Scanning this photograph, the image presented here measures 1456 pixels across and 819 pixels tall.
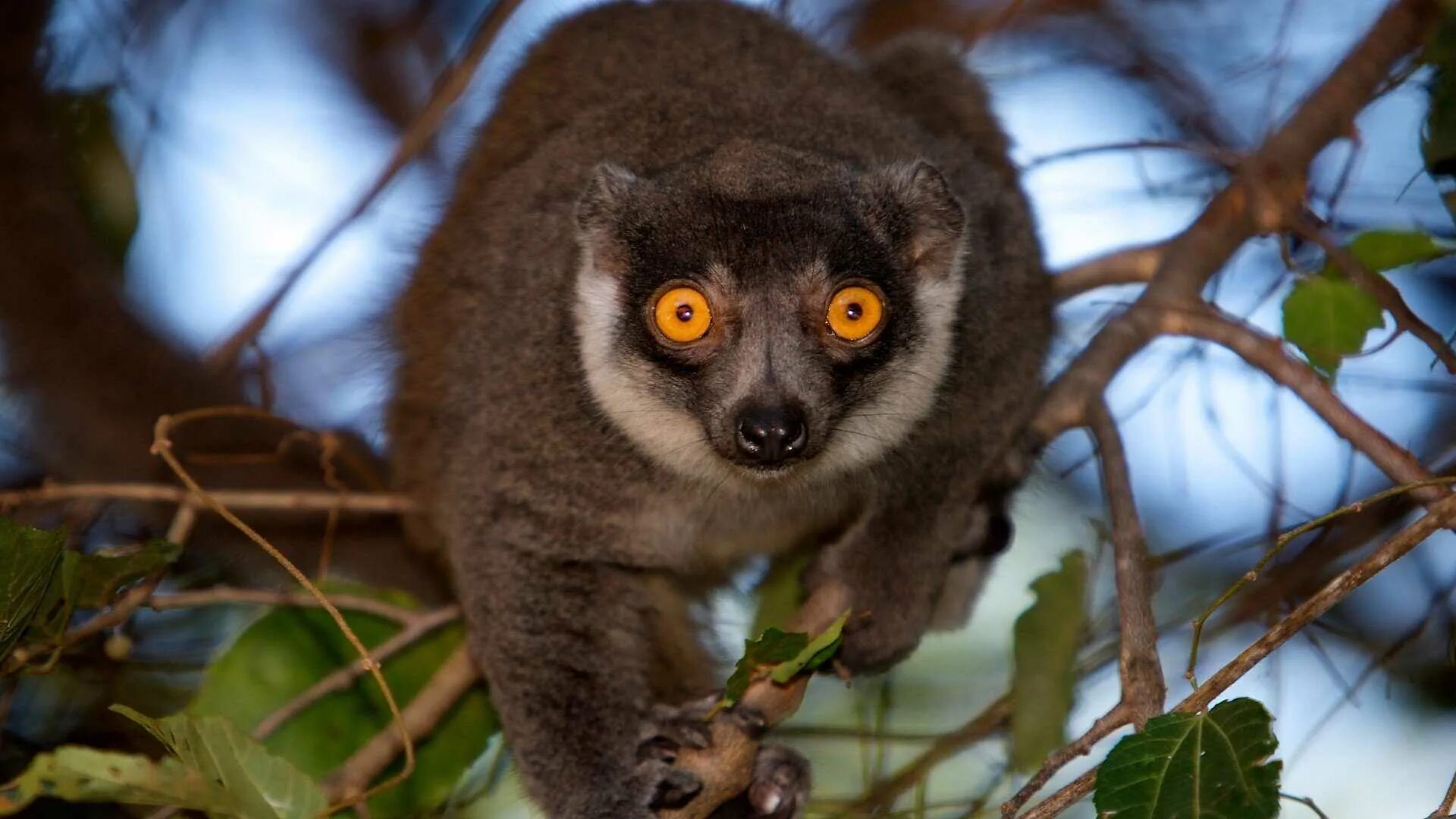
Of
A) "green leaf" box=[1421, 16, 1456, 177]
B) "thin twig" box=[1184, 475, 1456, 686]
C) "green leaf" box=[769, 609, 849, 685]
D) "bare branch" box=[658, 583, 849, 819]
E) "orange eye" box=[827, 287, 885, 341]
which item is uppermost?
"green leaf" box=[1421, 16, 1456, 177]

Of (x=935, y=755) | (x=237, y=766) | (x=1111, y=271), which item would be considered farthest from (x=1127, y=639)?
(x=1111, y=271)

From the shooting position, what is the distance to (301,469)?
5.21 m

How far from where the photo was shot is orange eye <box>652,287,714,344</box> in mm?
4008

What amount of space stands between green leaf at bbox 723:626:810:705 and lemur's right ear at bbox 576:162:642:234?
1.30 m

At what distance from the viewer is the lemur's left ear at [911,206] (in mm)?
4172

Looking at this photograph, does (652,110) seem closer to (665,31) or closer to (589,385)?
(665,31)

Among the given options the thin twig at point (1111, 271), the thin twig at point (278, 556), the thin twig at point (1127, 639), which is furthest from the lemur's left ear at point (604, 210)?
the thin twig at point (1111, 271)

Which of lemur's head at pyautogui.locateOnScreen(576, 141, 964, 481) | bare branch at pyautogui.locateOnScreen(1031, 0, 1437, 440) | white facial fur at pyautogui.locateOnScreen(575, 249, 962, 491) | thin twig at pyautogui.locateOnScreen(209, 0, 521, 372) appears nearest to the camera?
lemur's head at pyautogui.locateOnScreen(576, 141, 964, 481)

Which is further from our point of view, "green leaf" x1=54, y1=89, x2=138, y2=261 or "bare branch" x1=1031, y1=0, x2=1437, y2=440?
"green leaf" x1=54, y1=89, x2=138, y2=261

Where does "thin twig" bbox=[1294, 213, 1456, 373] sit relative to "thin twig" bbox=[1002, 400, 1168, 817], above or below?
above

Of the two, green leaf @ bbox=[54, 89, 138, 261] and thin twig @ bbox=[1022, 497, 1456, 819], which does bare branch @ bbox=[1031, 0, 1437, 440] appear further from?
green leaf @ bbox=[54, 89, 138, 261]

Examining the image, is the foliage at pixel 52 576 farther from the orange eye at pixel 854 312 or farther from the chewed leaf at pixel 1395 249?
the chewed leaf at pixel 1395 249

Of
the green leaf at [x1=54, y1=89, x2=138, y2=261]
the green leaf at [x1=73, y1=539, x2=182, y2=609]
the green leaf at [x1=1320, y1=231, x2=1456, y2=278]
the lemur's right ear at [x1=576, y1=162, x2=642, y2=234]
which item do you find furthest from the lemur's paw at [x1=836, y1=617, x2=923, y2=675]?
the green leaf at [x1=54, y1=89, x2=138, y2=261]

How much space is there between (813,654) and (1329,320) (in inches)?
66.2
